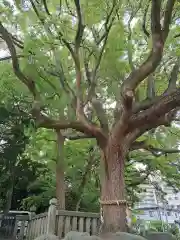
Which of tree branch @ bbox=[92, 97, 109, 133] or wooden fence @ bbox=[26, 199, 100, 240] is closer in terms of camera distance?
wooden fence @ bbox=[26, 199, 100, 240]

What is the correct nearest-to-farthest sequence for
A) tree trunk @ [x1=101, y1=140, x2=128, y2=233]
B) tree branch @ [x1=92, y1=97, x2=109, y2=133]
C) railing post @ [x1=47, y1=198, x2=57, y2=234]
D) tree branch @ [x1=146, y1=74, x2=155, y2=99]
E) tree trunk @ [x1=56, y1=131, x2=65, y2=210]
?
tree trunk @ [x1=101, y1=140, x2=128, y2=233]
railing post @ [x1=47, y1=198, x2=57, y2=234]
tree branch @ [x1=146, y1=74, x2=155, y2=99]
tree branch @ [x1=92, y1=97, x2=109, y2=133]
tree trunk @ [x1=56, y1=131, x2=65, y2=210]

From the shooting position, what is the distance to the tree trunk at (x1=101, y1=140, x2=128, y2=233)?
4945 millimetres

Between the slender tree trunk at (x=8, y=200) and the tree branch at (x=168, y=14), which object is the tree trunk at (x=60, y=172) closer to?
the slender tree trunk at (x=8, y=200)

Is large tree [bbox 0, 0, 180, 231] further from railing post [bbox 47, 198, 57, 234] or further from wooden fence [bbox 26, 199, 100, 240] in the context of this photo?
railing post [bbox 47, 198, 57, 234]

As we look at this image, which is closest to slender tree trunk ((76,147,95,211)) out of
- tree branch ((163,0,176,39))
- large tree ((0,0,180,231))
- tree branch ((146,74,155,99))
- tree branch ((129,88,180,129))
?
large tree ((0,0,180,231))

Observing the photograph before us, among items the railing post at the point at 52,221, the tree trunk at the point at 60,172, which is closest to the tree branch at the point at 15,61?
the tree trunk at the point at 60,172

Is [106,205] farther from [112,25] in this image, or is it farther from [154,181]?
[154,181]

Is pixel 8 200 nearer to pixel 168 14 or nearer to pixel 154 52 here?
pixel 154 52

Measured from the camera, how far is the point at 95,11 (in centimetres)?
544

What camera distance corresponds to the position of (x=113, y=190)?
5.21 m

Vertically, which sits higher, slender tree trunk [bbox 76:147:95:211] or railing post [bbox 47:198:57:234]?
slender tree trunk [bbox 76:147:95:211]

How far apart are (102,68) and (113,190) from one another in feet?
9.32

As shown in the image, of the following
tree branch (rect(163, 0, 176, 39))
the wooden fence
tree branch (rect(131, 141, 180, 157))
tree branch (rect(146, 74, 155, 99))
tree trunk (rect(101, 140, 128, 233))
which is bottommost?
the wooden fence

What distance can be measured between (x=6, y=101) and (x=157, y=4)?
446 cm
